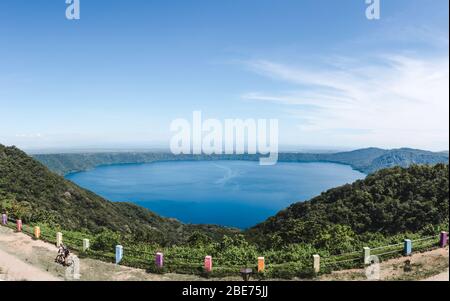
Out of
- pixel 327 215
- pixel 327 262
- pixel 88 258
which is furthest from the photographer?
pixel 327 215

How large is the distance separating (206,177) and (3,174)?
421 feet

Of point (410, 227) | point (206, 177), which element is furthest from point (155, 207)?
point (410, 227)

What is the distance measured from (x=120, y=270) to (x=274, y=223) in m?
34.6

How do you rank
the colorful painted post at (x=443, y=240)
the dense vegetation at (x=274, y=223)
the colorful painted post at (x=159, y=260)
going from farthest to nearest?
the colorful painted post at (x=443, y=240) < the dense vegetation at (x=274, y=223) < the colorful painted post at (x=159, y=260)

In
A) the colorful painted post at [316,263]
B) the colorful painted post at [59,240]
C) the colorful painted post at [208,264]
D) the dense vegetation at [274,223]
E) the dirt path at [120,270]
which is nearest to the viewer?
the dirt path at [120,270]

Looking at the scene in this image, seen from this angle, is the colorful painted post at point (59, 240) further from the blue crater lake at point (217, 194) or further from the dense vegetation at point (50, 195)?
the blue crater lake at point (217, 194)

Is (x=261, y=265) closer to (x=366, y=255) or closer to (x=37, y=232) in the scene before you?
(x=366, y=255)

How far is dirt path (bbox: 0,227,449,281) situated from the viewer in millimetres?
10969

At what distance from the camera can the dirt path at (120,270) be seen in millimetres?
10969

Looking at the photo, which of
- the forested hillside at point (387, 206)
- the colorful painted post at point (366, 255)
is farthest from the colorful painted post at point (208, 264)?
the forested hillside at point (387, 206)

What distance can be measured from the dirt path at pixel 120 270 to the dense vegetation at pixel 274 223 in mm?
473

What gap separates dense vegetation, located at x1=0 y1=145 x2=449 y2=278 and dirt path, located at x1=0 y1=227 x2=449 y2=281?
1.55 ft
